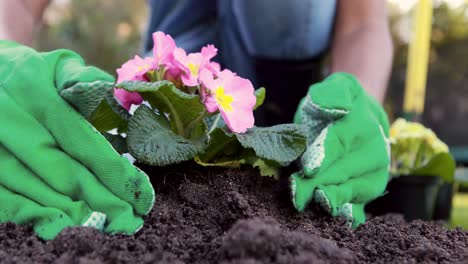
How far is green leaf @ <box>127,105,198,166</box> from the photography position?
90cm

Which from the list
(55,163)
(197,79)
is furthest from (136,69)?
(55,163)

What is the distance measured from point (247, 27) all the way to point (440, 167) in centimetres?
89

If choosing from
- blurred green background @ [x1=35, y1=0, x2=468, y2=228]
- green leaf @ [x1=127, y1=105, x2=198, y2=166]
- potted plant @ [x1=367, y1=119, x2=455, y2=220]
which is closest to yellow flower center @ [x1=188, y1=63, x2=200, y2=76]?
green leaf @ [x1=127, y1=105, x2=198, y2=166]

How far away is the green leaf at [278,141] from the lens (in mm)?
973

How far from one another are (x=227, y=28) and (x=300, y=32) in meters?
0.33

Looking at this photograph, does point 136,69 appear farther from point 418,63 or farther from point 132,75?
point 418,63

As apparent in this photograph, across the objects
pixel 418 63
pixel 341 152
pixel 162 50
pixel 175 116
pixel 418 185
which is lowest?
pixel 418 63

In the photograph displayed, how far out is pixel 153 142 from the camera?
3.01 ft

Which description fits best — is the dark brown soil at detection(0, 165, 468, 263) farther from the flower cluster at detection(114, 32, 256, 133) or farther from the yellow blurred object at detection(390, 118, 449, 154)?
the yellow blurred object at detection(390, 118, 449, 154)

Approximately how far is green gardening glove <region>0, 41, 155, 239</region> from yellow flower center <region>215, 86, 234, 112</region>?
199 millimetres

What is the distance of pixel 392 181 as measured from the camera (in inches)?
70.3

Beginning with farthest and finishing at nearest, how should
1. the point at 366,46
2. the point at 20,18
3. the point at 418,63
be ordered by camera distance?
1. the point at 418,63
2. the point at 366,46
3. the point at 20,18

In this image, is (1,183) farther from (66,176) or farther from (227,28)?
(227,28)

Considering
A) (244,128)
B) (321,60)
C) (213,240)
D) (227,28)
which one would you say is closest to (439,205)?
(321,60)
